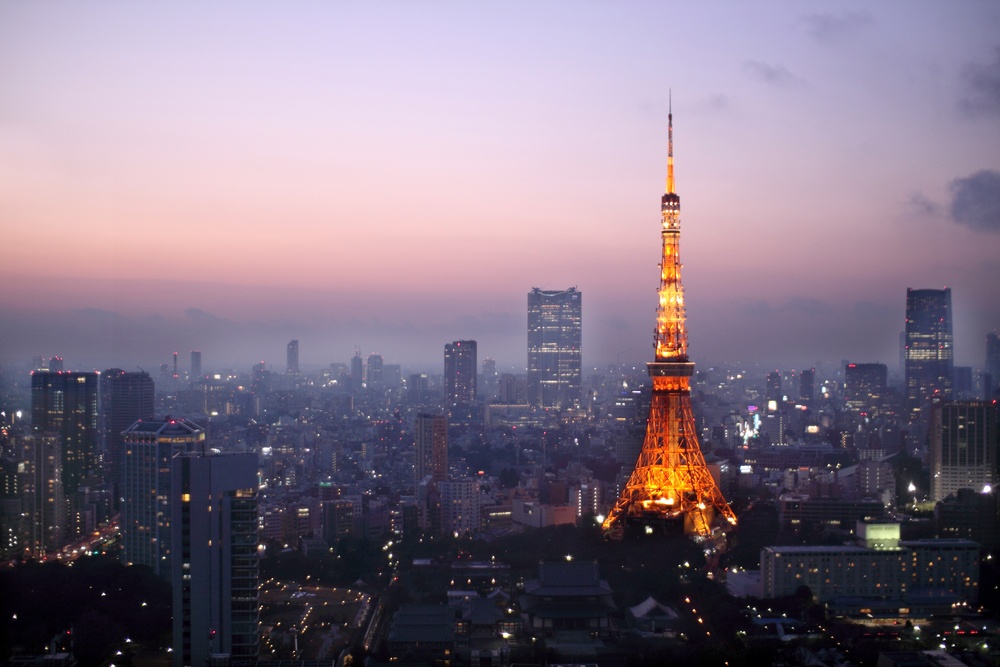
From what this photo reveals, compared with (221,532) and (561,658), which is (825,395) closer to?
(561,658)

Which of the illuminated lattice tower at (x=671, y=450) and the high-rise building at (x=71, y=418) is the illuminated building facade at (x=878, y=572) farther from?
the high-rise building at (x=71, y=418)

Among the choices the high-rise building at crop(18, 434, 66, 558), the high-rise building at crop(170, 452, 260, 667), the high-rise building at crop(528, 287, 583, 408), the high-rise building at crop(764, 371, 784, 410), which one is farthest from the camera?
the high-rise building at crop(764, 371, 784, 410)

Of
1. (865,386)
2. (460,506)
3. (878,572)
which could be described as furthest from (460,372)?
(878,572)

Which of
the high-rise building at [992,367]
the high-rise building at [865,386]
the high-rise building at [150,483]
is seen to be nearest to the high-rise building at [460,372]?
the high-rise building at [865,386]

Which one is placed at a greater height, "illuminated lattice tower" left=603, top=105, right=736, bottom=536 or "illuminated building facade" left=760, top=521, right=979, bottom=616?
"illuminated lattice tower" left=603, top=105, right=736, bottom=536

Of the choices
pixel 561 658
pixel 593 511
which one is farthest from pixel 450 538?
pixel 561 658

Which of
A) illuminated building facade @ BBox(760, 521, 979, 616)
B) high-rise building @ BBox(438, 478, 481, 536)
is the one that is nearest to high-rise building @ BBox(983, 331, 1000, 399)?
illuminated building facade @ BBox(760, 521, 979, 616)

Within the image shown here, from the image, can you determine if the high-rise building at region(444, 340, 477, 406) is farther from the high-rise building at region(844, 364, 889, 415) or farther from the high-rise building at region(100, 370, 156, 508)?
the high-rise building at region(844, 364, 889, 415)
